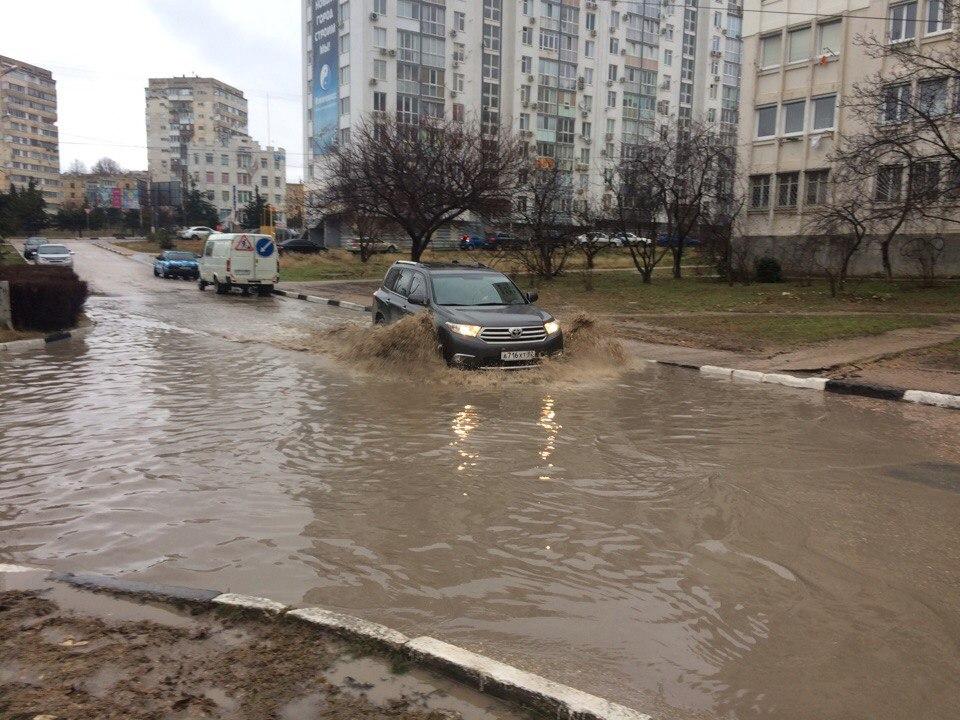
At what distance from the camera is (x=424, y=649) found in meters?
3.44

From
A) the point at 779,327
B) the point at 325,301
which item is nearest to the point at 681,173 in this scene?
the point at 325,301

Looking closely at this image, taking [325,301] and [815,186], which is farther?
[815,186]

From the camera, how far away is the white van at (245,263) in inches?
1125

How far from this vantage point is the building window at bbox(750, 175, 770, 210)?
41156 mm

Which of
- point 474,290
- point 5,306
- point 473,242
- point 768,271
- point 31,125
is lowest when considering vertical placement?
point 5,306

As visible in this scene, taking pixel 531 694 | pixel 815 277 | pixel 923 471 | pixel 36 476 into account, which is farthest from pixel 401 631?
pixel 815 277

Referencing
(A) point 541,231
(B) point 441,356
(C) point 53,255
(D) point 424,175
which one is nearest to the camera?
(B) point 441,356

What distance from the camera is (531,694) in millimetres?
3105

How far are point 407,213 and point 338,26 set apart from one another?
44.9 metres

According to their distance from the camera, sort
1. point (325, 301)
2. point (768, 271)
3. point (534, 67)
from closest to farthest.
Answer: point (325, 301) < point (768, 271) < point (534, 67)

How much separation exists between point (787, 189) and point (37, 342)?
3643cm

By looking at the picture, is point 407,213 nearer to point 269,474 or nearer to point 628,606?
point 269,474

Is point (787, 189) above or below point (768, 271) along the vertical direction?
above

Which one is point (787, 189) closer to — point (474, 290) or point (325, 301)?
point (325, 301)
